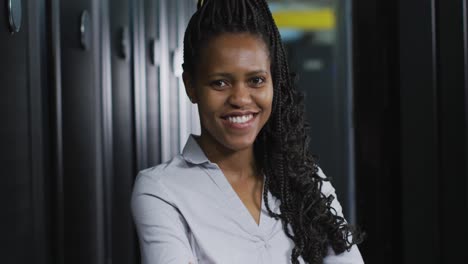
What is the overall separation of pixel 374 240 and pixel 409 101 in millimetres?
360

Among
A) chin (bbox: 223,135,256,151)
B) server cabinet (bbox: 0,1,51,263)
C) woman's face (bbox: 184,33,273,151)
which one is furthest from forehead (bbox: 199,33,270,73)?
server cabinet (bbox: 0,1,51,263)

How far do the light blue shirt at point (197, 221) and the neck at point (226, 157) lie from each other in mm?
33

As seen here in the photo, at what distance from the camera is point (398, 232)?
1.52 meters

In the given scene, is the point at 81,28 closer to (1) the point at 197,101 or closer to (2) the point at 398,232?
(1) the point at 197,101

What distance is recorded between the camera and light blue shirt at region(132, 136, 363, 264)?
3.40 feet

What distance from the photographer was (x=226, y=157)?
3.86ft

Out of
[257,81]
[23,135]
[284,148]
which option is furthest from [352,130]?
[23,135]

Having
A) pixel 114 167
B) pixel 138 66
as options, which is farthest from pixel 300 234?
pixel 138 66

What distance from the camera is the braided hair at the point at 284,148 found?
1132 millimetres

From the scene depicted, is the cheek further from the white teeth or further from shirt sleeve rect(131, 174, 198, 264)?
shirt sleeve rect(131, 174, 198, 264)

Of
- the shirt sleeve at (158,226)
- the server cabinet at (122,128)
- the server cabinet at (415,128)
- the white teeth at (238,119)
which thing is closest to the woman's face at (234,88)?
the white teeth at (238,119)

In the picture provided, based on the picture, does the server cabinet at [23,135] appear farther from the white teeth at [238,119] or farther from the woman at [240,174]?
the white teeth at [238,119]

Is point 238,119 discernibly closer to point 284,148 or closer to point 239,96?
point 239,96

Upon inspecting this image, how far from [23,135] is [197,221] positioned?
38cm
